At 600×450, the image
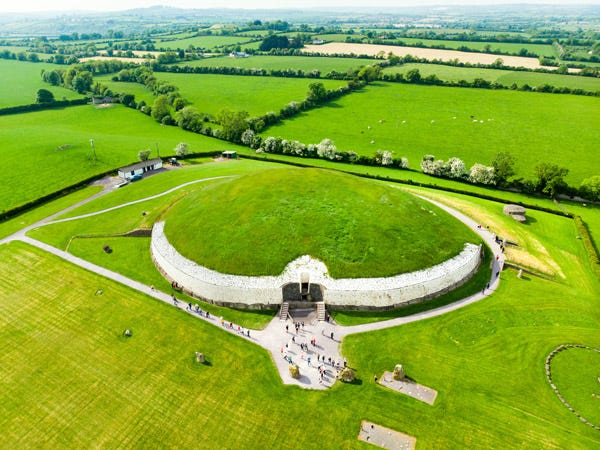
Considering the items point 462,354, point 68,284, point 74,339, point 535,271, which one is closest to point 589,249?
point 535,271

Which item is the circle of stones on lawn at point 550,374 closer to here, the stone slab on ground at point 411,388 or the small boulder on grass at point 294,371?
the stone slab on ground at point 411,388

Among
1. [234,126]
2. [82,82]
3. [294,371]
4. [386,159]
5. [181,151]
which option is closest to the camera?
[294,371]

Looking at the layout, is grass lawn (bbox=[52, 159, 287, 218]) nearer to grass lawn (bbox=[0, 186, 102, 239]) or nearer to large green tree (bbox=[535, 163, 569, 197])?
grass lawn (bbox=[0, 186, 102, 239])

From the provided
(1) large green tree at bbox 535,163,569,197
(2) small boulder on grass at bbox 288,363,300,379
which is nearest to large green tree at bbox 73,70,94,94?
(2) small boulder on grass at bbox 288,363,300,379

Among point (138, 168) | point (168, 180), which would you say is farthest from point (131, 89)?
point (168, 180)

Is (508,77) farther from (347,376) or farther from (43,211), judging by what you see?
(43,211)
